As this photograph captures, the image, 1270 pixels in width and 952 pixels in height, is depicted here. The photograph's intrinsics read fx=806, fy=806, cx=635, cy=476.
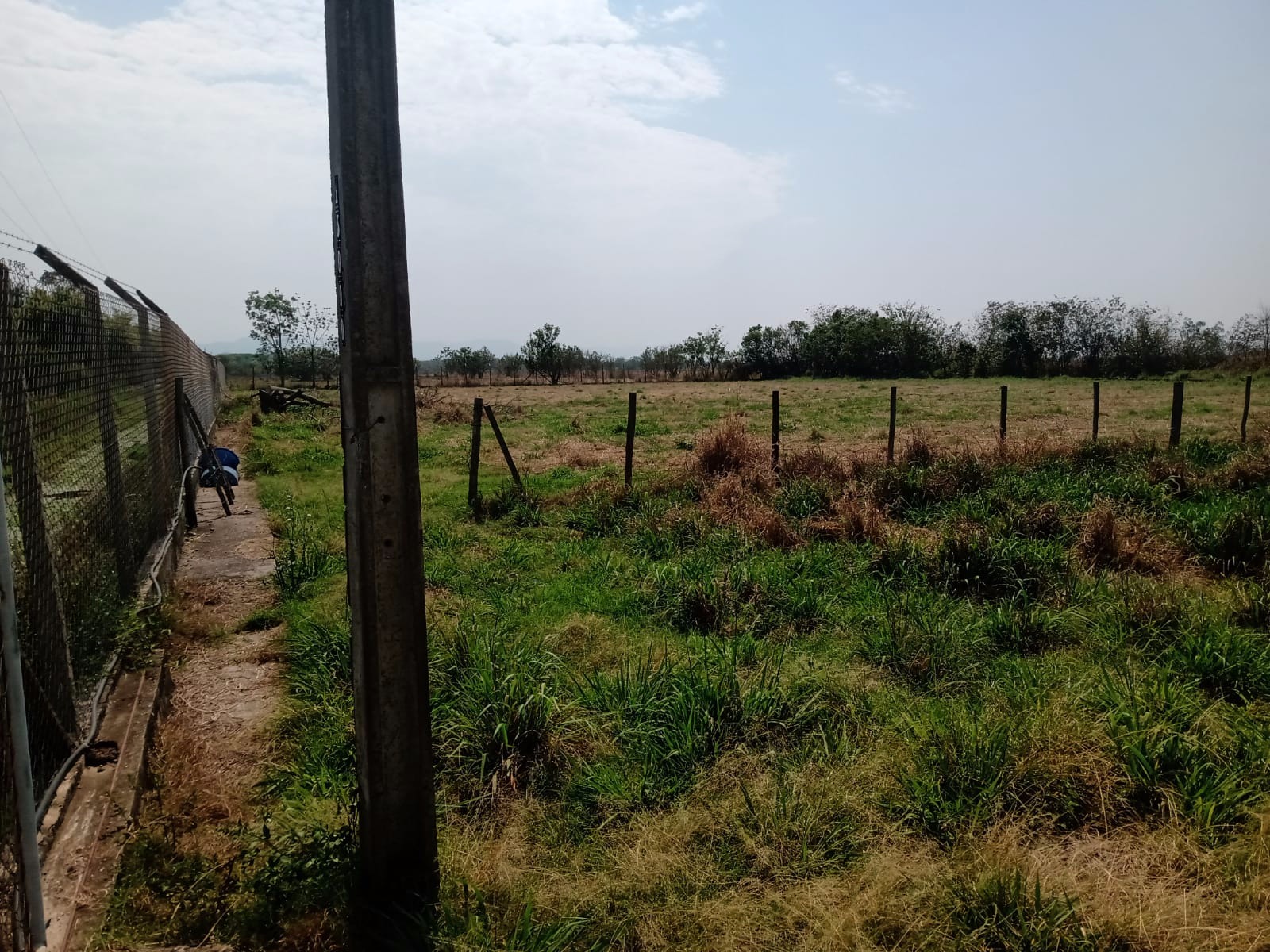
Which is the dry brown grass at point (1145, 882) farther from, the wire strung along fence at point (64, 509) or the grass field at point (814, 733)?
the wire strung along fence at point (64, 509)

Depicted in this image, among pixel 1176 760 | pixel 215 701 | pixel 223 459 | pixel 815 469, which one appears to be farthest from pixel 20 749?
pixel 223 459

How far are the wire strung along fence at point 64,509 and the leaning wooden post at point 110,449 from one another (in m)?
0.01

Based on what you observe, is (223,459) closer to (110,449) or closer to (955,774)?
(110,449)

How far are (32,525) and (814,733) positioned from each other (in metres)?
3.40

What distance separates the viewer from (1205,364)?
4488cm

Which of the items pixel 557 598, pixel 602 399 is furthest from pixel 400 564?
pixel 602 399

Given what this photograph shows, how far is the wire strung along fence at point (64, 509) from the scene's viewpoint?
2807mm

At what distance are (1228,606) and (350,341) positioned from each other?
585cm

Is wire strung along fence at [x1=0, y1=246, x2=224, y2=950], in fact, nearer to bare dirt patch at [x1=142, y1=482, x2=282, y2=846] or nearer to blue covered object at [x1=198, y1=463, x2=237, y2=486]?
bare dirt patch at [x1=142, y1=482, x2=282, y2=846]

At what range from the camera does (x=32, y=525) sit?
9.84 feet

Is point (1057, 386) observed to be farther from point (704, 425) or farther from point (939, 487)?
point (939, 487)

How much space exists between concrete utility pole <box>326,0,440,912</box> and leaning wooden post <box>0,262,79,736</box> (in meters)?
1.33

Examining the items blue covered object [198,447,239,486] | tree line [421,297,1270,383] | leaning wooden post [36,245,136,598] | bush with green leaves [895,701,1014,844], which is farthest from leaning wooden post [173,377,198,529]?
tree line [421,297,1270,383]

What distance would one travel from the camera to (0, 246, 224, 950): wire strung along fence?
9.21 feet
